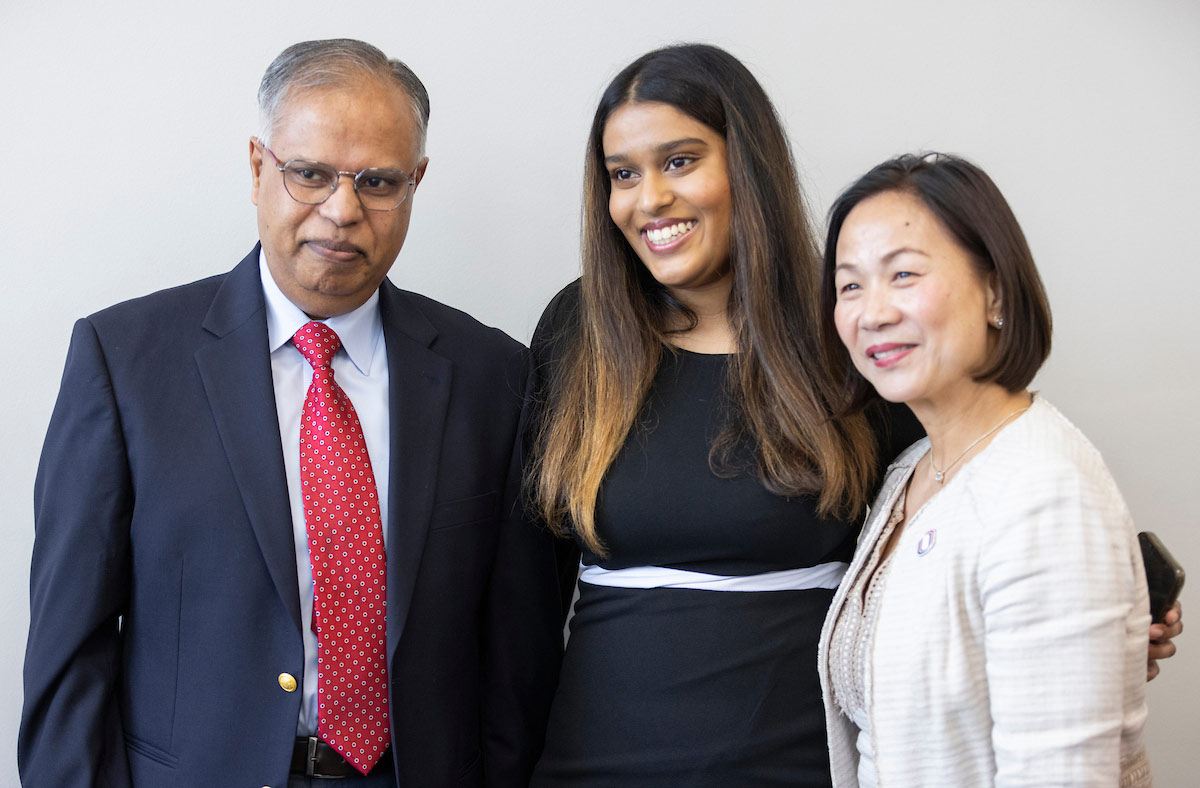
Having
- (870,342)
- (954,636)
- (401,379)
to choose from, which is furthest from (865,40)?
(954,636)

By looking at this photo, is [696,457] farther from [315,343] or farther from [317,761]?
[317,761]

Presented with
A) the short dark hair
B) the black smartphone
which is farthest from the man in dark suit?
the black smartphone

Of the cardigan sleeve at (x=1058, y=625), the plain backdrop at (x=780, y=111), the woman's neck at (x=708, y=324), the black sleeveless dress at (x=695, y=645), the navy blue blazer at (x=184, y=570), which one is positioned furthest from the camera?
the plain backdrop at (x=780, y=111)

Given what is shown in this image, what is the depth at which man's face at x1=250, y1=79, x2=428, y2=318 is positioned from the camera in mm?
1628

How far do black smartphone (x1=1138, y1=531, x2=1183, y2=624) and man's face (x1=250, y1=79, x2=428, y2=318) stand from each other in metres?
1.27

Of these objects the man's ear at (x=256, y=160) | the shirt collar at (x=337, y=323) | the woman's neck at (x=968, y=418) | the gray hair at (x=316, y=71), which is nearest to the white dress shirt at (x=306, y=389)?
the shirt collar at (x=337, y=323)

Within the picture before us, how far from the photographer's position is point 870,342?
152 cm

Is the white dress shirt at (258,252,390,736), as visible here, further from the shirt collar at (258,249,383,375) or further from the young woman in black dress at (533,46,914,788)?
the young woman in black dress at (533,46,914,788)

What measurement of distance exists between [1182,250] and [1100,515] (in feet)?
4.69

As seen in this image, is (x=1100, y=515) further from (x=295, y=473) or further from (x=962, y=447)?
(x=295, y=473)

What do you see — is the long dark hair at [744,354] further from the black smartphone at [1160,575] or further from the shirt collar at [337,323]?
the black smartphone at [1160,575]

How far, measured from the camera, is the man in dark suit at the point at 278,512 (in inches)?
61.4

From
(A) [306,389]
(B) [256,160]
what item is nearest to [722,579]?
(A) [306,389]

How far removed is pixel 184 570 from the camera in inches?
61.9
